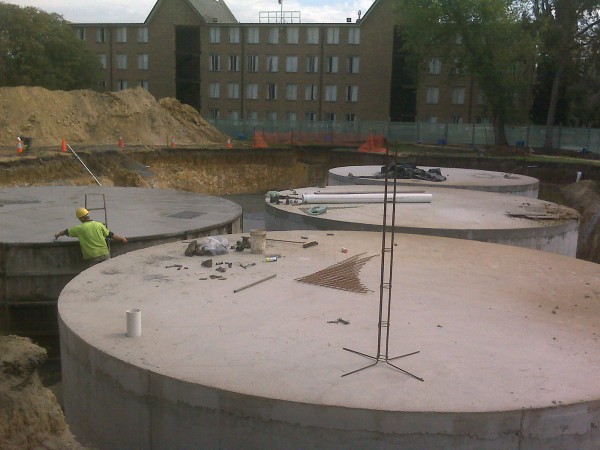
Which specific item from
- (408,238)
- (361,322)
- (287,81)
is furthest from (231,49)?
(361,322)

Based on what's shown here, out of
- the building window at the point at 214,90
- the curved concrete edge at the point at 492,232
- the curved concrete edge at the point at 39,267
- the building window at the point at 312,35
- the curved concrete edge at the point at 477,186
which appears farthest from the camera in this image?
the building window at the point at 214,90

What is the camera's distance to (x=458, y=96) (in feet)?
153

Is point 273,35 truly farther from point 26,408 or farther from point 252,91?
point 26,408

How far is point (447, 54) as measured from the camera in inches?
1435

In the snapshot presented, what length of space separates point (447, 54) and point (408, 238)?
28999mm

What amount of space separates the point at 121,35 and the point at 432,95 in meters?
26.0

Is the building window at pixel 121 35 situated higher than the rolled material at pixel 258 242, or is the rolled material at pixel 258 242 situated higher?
the building window at pixel 121 35

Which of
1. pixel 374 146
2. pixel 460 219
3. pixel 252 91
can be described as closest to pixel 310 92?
pixel 252 91

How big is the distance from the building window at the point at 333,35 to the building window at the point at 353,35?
90cm

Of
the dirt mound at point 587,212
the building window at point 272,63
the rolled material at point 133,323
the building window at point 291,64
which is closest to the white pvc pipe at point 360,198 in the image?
the dirt mound at point 587,212

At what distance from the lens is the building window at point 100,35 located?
171ft

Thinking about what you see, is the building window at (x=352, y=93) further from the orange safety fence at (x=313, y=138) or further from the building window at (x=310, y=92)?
the orange safety fence at (x=313, y=138)

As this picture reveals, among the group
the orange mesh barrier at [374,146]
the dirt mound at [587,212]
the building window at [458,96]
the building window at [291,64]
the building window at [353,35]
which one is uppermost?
the building window at [353,35]

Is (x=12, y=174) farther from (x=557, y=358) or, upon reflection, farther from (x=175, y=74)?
(x=175, y=74)
